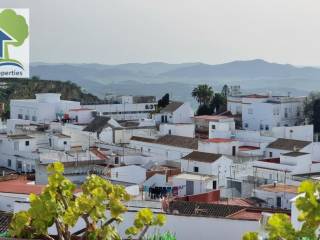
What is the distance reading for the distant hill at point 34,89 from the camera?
61219 mm

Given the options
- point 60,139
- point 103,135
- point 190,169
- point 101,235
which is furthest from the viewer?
point 103,135

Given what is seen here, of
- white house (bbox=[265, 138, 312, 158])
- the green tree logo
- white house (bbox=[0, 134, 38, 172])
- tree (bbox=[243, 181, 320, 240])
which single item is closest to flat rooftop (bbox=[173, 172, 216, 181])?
white house (bbox=[265, 138, 312, 158])

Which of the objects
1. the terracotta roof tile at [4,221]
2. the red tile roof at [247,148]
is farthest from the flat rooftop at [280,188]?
the terracotta roof tile at [4,221]

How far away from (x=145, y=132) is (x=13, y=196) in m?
15.3

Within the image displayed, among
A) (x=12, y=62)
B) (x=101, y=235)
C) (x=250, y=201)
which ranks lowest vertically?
(x=250, y=201)

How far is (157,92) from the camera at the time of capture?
14525 cm

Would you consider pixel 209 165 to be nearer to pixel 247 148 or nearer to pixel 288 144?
pixel 288 144

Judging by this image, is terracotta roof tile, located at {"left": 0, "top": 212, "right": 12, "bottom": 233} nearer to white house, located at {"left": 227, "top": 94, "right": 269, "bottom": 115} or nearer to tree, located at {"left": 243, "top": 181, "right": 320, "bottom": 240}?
tree, located at {"left": 243, "top": 181, "right": 320, "bottom": 240}

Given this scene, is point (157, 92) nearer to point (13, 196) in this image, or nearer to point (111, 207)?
point (13, 196)

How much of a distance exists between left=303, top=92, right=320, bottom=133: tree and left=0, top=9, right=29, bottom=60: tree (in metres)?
17.9

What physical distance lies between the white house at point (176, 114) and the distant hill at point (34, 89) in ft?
72.1

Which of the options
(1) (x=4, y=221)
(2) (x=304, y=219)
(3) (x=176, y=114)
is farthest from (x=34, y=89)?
(2) (x=304, y=219)

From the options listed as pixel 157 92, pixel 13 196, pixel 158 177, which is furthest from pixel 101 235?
pixel 157 92

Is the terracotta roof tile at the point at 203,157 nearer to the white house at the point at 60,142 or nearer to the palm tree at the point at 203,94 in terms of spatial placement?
the white house at the point at 60,142
